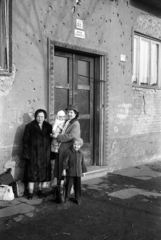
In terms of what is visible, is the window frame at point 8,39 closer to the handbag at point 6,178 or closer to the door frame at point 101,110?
the handbag at point 6,178

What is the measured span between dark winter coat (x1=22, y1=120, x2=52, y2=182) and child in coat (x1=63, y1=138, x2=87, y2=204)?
480 mm

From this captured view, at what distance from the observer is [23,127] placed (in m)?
5.39

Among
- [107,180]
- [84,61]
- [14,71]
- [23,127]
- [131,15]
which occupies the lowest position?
[107,180]

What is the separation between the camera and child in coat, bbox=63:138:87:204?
4980 millimetres

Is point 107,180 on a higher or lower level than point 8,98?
lower

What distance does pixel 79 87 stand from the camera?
6707 millimetres

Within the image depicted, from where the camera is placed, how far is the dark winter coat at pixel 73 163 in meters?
4.97

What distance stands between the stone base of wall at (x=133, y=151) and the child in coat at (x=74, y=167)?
2.24m

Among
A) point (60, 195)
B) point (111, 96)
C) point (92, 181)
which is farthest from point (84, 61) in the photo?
point (60, 195)

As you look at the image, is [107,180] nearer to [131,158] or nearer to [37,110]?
[131,158]

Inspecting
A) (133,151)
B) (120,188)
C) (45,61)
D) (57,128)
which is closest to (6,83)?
(45,61)

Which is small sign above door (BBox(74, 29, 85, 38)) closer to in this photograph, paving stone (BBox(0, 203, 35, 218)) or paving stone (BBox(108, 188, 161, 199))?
paving stone (BBox(108, 188, 161, 199))

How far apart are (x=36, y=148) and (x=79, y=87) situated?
2.06 metres

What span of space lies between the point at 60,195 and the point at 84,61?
323 cm
